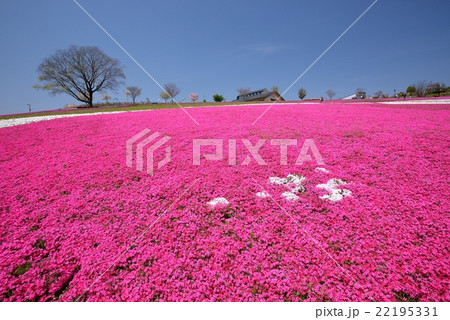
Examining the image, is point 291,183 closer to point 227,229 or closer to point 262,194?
point 262,194

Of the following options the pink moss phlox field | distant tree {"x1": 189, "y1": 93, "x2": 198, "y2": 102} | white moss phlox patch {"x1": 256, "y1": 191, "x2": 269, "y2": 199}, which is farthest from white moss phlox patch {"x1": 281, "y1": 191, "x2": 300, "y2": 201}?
distant tree {"x1": 189, "y1": 93, "x2": 198, "y2": 102}

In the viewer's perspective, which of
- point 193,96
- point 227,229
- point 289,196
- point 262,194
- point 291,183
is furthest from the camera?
point 193,96

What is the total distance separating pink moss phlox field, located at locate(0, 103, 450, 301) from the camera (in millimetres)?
3346

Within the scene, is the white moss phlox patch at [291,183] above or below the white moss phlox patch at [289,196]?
above

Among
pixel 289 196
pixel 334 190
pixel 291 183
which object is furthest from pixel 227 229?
pixel 334 190

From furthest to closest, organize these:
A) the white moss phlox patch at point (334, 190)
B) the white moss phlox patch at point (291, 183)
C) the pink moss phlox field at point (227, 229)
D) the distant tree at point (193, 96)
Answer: the distant tree at point (193, 96) → the white moss phlox patch at point (291, 183) → the white moss phlox patch at point (334, 190) → the pink moss phlox field at point (227, 229)

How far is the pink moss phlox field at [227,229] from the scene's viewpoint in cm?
335

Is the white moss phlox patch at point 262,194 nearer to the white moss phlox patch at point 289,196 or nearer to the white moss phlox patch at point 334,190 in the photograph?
the white moss phlox patch at point 289,196

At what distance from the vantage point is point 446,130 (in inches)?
396

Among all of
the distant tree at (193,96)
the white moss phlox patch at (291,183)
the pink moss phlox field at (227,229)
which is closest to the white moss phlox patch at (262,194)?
the pink moss phlox field at (227,229)

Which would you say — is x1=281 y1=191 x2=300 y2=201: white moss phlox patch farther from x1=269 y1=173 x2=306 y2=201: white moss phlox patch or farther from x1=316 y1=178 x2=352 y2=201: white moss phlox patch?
x1=316 y1=178 x2=352 y2=201: white moss phlox patch

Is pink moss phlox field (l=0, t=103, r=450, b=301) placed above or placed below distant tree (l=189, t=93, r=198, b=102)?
below

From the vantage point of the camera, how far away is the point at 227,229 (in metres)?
4.61
